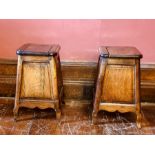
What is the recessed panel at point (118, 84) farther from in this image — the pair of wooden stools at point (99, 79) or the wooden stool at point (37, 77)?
the wooden stool at point (37, 77)

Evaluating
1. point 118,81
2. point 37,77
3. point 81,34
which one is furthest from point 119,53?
point 37,77

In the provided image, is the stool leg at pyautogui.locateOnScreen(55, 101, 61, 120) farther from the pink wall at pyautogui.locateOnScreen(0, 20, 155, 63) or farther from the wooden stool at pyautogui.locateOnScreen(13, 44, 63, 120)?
the pink wall at pyautogui.locateOnScreen(0, 20, 155, 63)

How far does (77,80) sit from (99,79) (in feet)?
1.56

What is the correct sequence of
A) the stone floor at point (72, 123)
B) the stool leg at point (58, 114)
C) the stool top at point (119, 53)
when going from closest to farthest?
the stool top at point (119, 53) < the stone floor at point (72, 123) < the stool leg at point (58, 114)

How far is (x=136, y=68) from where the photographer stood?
1609 mm

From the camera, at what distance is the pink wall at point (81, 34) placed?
1988 millimetres

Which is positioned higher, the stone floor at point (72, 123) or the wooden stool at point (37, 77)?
the wooden stool at point (37, 77)

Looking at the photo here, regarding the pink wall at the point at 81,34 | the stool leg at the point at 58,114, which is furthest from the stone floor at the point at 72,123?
the pink wall at the point at 81,34

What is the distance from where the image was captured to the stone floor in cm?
169

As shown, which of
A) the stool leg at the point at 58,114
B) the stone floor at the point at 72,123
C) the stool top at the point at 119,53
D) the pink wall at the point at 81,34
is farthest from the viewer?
the pink wall at the point at 81,34

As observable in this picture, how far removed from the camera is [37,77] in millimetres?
1713

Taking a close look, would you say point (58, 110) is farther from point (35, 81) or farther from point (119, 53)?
point (119, 53)

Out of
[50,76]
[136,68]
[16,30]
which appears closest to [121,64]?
[136,68]

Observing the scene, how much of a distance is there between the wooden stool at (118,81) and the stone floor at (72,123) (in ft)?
0.35
